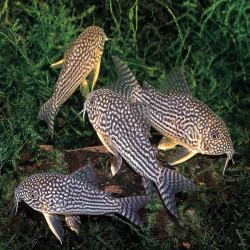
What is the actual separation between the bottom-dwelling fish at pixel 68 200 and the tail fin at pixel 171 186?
258 millimetres

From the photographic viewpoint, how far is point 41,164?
17.9 ft

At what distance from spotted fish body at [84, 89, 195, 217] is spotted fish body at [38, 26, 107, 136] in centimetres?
59

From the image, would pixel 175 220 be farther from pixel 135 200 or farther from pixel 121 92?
pixel 121 92

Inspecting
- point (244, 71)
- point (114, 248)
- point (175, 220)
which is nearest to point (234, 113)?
point (244, 71)

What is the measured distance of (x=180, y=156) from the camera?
17.5 feet

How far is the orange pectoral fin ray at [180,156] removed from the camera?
5.30 m

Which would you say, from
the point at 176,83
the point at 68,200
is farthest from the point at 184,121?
the point at 68,200

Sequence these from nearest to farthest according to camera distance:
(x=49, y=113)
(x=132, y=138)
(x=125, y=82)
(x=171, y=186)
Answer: (x=171, y=186), (x=132, y=138), (x=125, y=82), (x=49, y=113)

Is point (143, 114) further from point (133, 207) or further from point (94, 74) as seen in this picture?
point (94, 74)

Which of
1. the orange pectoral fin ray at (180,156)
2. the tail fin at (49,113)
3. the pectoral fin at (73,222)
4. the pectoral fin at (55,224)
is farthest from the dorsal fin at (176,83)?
the pectoral fin at (55,224)

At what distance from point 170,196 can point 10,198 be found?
7.20 ft

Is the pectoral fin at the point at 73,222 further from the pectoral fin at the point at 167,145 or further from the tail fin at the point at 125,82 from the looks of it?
the tail fin at the point at 125,82

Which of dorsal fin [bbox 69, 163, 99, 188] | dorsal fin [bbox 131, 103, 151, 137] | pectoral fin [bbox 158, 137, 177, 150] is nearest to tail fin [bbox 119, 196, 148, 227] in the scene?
dorsal fin [bbox 69, 163, 99, 188]

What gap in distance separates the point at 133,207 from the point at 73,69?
240cm
